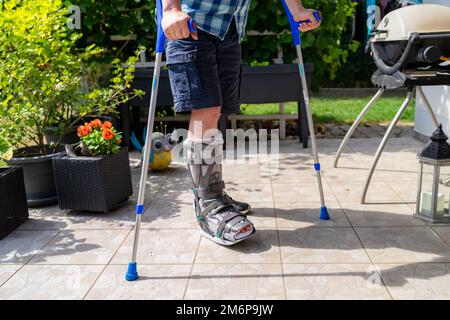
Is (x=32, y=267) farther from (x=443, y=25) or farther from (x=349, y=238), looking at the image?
(x=443, y=25)

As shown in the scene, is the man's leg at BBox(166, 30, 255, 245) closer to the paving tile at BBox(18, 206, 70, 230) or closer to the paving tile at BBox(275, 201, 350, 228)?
the paving tile at BBox(275, 201, 350, 228)

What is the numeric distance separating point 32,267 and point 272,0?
3341 millimetres

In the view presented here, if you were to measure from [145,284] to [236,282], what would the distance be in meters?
0.35

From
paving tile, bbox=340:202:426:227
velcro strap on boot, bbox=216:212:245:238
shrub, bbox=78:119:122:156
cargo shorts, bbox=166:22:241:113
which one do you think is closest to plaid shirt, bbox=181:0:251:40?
cargo shorts, bbox=166:22:241:113

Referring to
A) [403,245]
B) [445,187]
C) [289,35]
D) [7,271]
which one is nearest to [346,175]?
[445,187]

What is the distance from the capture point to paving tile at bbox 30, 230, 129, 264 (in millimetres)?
2008

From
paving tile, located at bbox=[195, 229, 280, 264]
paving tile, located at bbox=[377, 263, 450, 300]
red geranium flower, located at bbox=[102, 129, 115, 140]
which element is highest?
red geranium flower, located at bbox=[102, 129, 115, 140]

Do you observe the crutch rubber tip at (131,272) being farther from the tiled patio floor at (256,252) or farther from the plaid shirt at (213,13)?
the plaid shirt at (213,13)

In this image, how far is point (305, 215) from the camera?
97.0 inches

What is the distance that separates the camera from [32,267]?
1.94m

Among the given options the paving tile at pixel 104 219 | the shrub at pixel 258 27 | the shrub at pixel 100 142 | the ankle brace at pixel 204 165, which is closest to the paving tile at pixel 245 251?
the ankle brace at pixel 204 165

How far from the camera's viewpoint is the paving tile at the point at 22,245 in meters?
2.04
